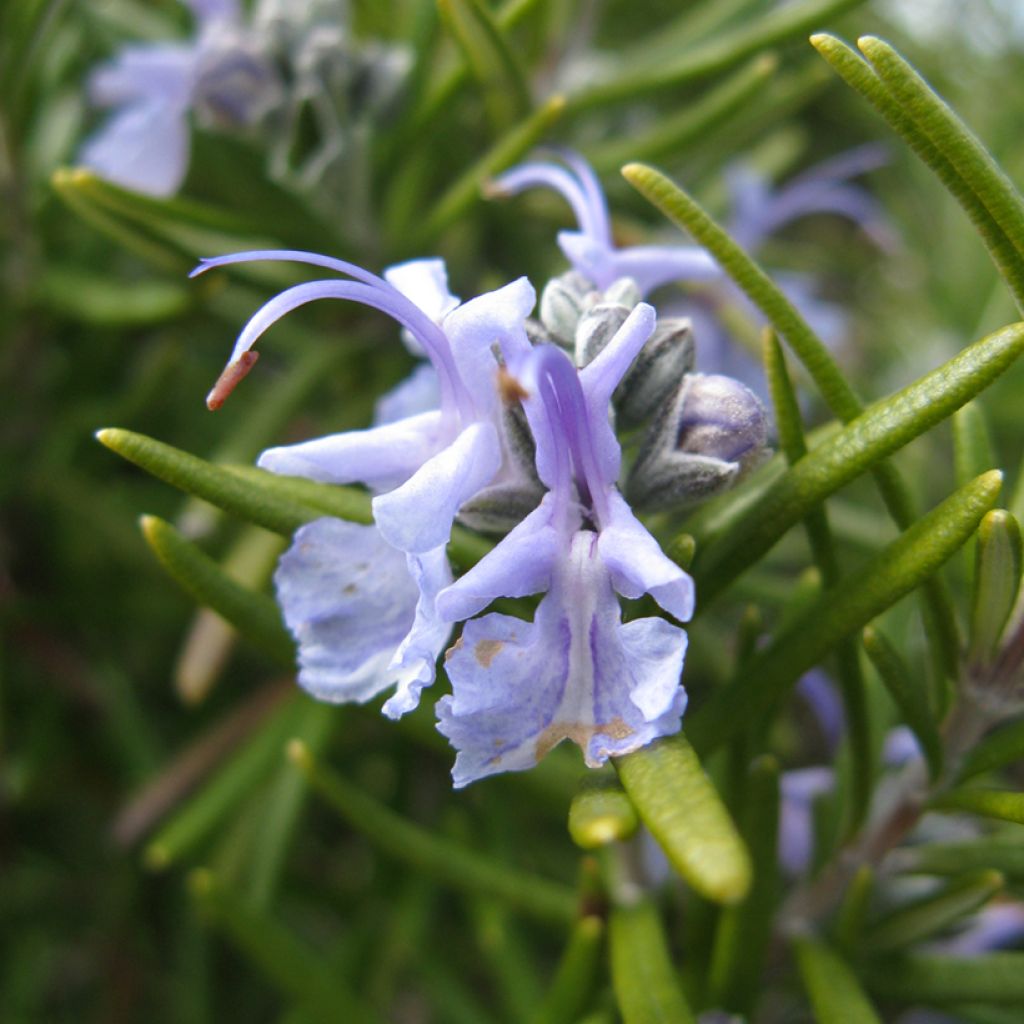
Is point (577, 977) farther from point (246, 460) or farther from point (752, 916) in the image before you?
point (246, 460)

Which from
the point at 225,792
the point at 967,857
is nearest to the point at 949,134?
the point at 967,857

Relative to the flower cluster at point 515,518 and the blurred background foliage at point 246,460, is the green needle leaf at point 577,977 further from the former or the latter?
the flower cluster at point 515,518

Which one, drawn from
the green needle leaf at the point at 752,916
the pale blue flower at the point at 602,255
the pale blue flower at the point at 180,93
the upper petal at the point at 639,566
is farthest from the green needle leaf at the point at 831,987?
the pale blue flower at the point at 180,93

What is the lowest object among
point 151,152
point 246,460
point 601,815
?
point 246,460

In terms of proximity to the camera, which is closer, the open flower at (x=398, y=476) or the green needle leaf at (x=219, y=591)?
A: the open flower at (x=398, y=476)

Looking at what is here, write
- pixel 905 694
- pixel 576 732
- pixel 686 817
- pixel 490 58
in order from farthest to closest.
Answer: pixel 490 58
pixel 905 694
pixel 576 732
pixel 686 817

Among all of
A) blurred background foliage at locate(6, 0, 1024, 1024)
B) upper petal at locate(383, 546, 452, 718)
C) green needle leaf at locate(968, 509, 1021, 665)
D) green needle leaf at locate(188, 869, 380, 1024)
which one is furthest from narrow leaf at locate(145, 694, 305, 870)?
green needle leaf at locate(968, 509, 1021, 665)
